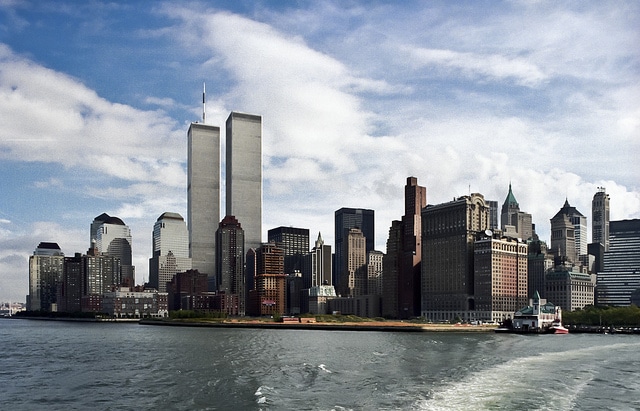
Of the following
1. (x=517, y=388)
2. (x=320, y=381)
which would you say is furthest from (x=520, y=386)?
(x=320, y=381)

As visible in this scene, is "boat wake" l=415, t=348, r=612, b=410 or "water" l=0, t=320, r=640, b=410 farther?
"water" l=0, t=320, r=640, b=410

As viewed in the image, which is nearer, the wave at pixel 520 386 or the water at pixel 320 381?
the wave at pixel 520 386

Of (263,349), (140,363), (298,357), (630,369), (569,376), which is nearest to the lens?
(569,376)

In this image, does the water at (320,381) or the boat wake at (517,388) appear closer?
the boat wake at (517,388)

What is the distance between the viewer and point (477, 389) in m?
67.8

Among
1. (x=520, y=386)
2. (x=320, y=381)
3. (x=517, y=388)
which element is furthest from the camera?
(x=320, y=381)

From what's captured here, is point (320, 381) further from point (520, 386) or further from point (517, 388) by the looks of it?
point (520, 386)

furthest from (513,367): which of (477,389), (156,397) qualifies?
(156,397)

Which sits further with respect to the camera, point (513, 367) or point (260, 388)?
point (513, 367)

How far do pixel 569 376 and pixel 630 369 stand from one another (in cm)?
1464

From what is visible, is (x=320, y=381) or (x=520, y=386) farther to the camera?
(x=320, y=381)

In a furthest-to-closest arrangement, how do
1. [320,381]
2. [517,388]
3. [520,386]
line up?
[320,381], [520,386], [517,388]

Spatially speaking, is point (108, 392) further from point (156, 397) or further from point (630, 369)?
point (630, 369)

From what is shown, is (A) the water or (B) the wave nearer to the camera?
(B) the wave
